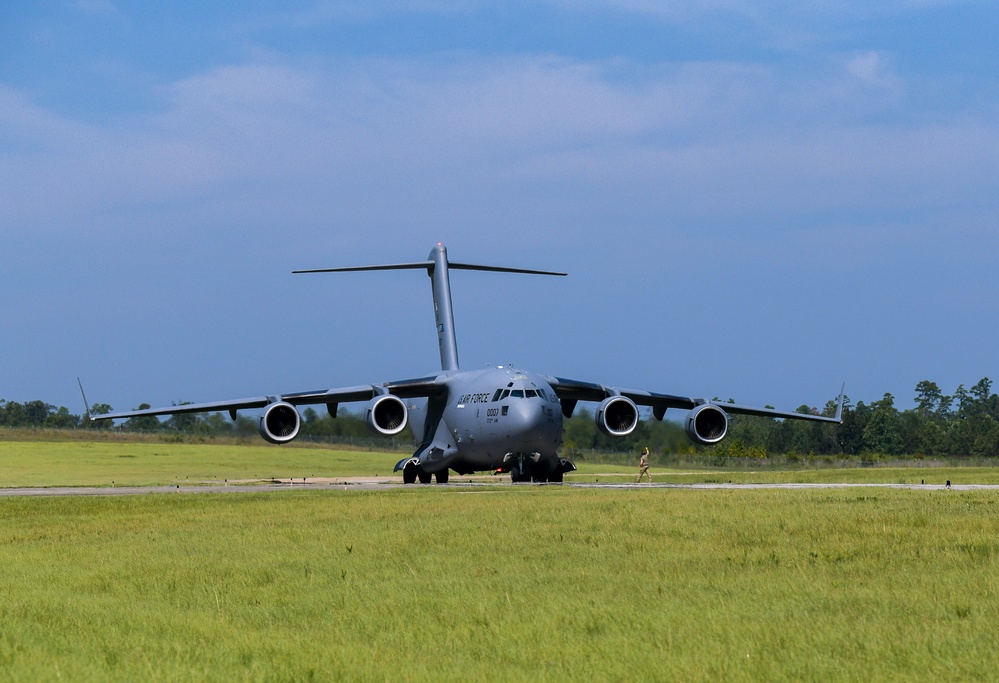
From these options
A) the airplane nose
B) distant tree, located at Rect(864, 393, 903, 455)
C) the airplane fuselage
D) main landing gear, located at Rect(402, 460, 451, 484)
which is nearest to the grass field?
A: the airplane nose

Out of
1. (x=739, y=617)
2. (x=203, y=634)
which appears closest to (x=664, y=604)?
(x=739, y=617)

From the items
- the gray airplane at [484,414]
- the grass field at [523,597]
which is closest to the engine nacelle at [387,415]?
the gray airplane at [484,414]

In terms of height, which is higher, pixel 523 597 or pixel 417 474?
pixel 523 597

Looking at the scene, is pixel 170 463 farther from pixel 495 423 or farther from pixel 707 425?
pixel 707 425

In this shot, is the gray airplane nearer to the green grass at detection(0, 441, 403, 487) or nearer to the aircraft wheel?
the aircraft wheel

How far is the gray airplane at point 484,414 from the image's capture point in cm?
3259

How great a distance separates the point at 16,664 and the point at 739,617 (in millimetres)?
4463

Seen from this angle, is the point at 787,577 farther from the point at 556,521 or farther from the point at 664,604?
the point at 556,521

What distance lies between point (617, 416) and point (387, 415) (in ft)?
22.7

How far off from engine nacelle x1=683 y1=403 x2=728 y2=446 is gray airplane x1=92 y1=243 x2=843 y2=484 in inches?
1.2

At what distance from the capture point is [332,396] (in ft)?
123

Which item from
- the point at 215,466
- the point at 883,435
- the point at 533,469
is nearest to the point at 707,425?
the point at 533,469

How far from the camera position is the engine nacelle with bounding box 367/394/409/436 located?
116ft

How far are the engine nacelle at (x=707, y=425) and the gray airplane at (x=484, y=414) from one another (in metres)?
0.03
